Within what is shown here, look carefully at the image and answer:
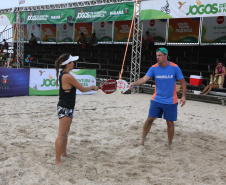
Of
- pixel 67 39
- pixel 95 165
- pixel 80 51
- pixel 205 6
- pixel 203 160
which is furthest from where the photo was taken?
pixel 67 39

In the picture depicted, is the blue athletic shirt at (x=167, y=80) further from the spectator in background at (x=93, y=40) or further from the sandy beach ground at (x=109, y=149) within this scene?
the spectator in background at (x=93, y=40)

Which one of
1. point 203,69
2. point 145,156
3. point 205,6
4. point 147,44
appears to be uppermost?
point 205,6

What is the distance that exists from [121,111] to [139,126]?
5.97ft

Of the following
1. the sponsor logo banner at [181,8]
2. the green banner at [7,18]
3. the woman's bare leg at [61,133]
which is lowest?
the woman's bare leg at [61,133]

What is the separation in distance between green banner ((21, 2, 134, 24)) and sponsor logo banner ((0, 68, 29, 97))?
4.02 metres

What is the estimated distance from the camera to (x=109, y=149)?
5.12 metres

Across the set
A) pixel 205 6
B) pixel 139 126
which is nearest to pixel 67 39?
pixel 205 6

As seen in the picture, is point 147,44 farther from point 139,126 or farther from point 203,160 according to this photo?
point 203,160

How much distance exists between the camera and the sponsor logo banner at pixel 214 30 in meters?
12.9

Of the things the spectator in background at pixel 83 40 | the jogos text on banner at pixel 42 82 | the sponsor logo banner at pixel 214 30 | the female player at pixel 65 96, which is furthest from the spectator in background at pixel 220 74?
the spectator in background at pixel 83 40

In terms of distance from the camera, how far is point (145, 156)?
15.8 ft

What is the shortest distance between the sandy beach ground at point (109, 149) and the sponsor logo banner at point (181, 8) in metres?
3.53

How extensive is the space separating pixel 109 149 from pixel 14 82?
667 centimetres

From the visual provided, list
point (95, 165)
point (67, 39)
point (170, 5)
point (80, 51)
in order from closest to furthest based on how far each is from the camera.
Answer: point (95, 165) < point (170, 5) < point (80, 51) < point (67, 39)
